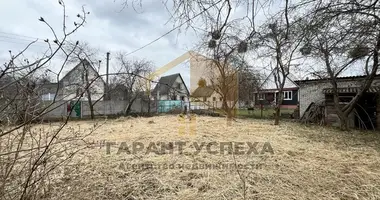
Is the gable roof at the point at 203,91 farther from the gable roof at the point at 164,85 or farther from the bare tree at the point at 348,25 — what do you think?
the bare tree at the point at 348,25

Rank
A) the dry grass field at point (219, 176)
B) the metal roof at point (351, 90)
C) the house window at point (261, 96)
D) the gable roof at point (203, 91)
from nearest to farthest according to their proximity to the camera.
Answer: the dry grass field at point (219, 176) → the metal roof at point (351, 90) → the gable roof at point (203, 91) → the house window at point (261, 96)

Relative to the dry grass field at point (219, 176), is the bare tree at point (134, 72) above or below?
above

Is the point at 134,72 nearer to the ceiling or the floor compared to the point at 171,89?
nearer to the ceiling

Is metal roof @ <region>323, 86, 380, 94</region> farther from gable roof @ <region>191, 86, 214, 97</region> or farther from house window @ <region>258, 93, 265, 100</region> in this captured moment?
→ house window @ <region>258, 93, 265, 100</region>

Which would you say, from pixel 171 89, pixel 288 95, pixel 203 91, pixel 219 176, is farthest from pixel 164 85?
pixel 288 95

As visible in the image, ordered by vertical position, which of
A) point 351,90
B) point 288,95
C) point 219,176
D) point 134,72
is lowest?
point 219,176

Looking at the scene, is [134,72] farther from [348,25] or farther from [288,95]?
[288,95]

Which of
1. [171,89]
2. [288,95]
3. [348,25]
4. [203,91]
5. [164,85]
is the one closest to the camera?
[164,85]

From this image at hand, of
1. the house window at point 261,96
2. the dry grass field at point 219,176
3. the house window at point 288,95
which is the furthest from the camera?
the house window at point 288,95

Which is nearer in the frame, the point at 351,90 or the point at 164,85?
the point at 164,85

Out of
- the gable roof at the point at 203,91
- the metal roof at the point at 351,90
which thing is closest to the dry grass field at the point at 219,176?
the metal roof at the point at 351,90

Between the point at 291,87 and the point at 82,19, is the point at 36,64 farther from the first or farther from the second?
the point at 291,87

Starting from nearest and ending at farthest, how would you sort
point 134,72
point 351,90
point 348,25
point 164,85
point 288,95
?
point 164,85 → point 348,25 → point 351,90 → point 134,72 → point 288,95

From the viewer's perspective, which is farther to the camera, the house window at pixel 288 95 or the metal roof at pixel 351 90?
the house window at pixel 288 95
